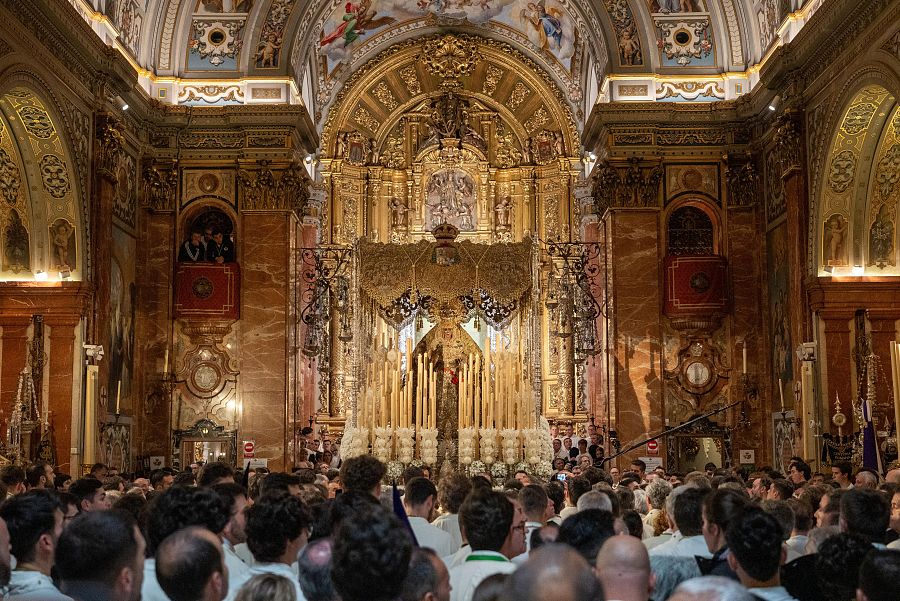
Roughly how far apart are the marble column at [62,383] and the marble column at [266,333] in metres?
5.07

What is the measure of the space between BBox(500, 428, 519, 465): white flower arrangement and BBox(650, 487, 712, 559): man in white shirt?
1235 cm

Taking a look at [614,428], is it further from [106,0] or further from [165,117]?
[106,0]

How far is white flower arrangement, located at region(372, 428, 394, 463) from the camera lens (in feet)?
65.7

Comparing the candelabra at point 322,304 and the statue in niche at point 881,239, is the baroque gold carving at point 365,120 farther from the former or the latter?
the statue in niche at point 881,239

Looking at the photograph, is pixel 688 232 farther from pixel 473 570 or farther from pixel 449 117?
pixel 473 570

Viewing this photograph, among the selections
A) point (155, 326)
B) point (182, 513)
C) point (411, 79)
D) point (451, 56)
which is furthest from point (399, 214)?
point (182, 513)

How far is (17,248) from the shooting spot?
2216 cm

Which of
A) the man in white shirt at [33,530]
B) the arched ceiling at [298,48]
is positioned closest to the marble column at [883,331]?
the arched ceiling at [298,48]

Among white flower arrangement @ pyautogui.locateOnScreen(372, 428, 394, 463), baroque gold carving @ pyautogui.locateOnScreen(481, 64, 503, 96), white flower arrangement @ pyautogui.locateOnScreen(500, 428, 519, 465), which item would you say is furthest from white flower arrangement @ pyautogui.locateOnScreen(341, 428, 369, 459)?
baroque gold carving @ pyautogui.locateOnScreen(481, 64, 503, 96)

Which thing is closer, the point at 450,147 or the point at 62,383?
the point at 62,383

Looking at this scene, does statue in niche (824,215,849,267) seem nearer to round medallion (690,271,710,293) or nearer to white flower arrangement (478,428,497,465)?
round medallion (690,271,710,293)

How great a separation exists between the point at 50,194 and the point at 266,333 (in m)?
6.20

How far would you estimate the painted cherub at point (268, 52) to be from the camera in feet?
89.1

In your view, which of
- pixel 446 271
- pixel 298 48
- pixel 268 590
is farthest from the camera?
pixel 298 48
